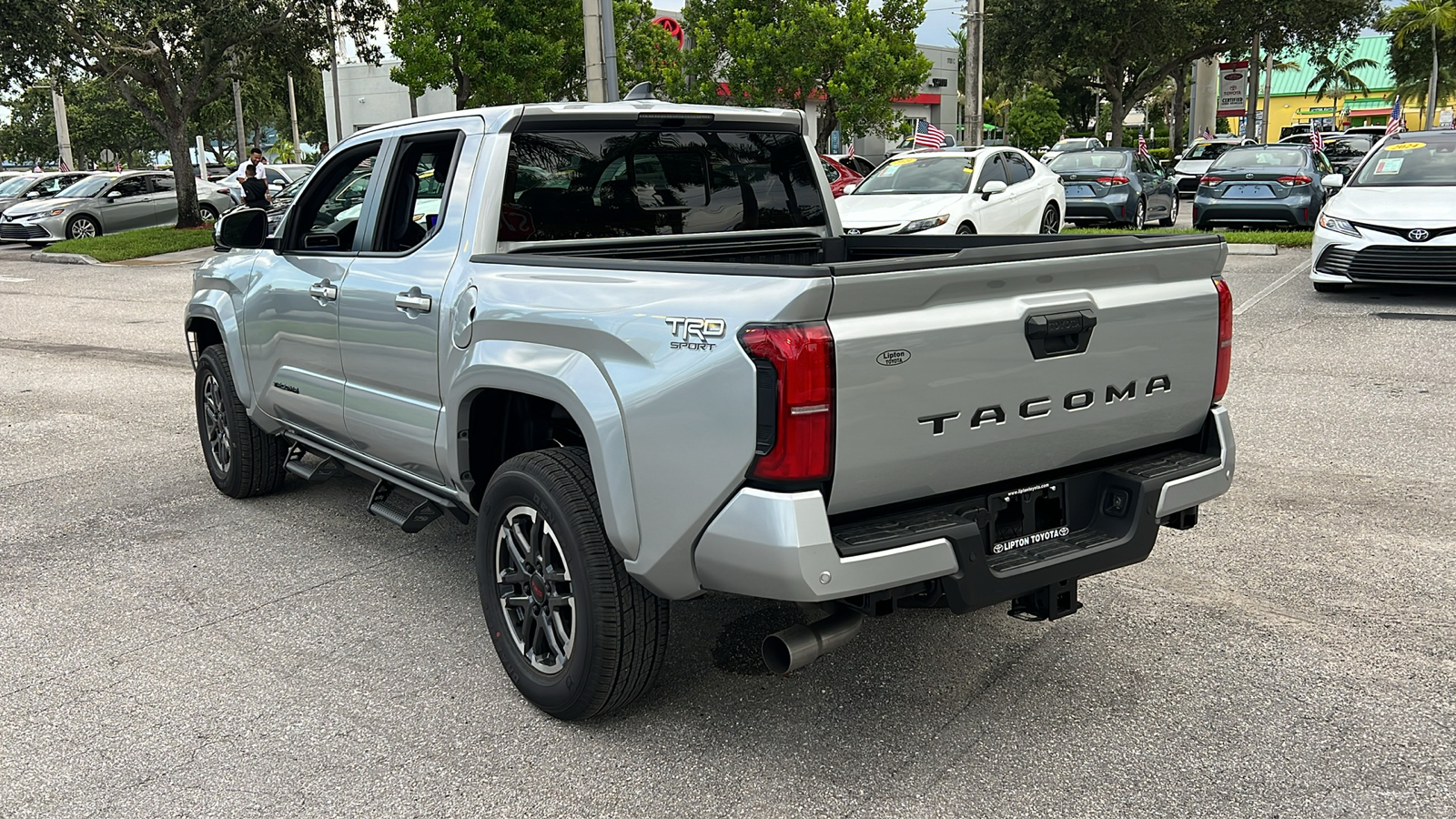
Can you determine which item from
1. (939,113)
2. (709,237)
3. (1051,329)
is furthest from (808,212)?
(939,113)

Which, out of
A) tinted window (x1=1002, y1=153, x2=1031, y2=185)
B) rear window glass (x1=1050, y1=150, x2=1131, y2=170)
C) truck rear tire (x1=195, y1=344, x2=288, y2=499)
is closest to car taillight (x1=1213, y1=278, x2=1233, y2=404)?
truck rear tire (x1=195, y1=344, x2=288, y2=499)

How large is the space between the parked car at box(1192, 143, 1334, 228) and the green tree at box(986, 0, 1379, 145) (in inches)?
856

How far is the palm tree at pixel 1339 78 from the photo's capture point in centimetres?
9288

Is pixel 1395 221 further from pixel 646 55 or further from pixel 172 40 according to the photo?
pixel 646 55

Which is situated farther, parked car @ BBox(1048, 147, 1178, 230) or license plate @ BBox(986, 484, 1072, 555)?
parked car @ BBox(1048, 147, 1178, 230)

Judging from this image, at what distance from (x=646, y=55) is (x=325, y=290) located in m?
35.1

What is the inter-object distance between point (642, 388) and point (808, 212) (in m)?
Answer: 2.04

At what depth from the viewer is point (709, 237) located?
15.1 feet

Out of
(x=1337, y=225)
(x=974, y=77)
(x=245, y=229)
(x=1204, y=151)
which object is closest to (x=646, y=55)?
(x=974, y=77)

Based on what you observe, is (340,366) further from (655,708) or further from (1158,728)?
(1158,728)

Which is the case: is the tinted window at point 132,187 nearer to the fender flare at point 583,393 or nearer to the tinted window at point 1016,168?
the tinted window at point 1016,168

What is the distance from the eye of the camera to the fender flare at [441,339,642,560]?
320cm

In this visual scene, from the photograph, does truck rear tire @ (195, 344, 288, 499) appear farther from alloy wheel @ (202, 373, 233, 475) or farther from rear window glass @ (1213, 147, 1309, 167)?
rear window glass @ (1213, 147, 1309, 167)

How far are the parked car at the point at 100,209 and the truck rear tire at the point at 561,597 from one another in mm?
26715
